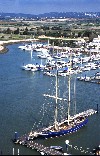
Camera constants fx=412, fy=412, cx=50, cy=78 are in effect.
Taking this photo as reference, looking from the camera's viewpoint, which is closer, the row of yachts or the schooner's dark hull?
the schooner's dark hull

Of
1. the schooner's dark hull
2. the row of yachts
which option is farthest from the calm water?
the row of yachts

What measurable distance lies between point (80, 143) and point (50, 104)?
3980 mm

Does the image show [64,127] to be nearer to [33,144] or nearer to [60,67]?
[33,144]

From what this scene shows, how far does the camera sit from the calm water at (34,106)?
12148 mm

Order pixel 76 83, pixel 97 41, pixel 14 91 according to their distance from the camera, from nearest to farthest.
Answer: pixel 14 91
pixel 76 83
pixel 97 41

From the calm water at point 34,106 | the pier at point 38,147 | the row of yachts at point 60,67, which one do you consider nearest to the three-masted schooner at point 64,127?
the calm water at point 34,106

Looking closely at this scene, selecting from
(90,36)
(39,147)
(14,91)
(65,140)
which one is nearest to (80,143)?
(65,140)

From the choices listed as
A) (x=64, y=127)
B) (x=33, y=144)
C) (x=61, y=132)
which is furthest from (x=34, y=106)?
(x=33, y=144)

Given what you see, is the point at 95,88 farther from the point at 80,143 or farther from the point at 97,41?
the point at 97,41

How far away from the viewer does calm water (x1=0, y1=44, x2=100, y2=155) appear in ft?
39.9

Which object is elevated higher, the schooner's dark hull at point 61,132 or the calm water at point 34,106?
the schooner's dark hull at point 61,132

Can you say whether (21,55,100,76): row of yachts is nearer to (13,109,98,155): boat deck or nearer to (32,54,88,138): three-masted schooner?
(32,54,88,138): three-masted schooner

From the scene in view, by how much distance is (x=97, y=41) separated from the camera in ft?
112

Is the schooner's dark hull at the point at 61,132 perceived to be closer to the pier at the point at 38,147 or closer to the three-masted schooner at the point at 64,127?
the three-masted schooner at the point at 64,127
